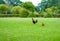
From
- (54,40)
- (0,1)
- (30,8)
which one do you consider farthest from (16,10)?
(54,40)

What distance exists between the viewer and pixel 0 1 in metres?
55.1

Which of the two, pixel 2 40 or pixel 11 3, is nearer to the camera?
pixel 2 40

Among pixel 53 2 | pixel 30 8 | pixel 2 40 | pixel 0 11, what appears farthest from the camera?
pixel 53 2

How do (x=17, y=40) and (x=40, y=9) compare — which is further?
(x=40, y=9)

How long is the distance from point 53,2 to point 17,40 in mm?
48362

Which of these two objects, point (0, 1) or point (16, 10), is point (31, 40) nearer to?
point (16, 10)

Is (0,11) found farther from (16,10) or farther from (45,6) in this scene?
(45,6)

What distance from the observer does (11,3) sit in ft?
189

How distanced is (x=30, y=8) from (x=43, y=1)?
15.2m

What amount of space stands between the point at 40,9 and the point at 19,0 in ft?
22.4

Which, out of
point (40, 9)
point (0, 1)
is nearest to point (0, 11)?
point (0, 1)

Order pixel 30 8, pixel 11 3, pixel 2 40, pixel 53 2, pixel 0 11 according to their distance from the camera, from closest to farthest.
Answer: pixel 2 40 → pixel 30 8 → pixel 0 11 → pixel 53 2 → pixel 11 3

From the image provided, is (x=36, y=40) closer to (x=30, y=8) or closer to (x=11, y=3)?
(x=30, y=8)

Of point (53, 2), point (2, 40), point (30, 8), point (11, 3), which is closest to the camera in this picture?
point (2, 40)
